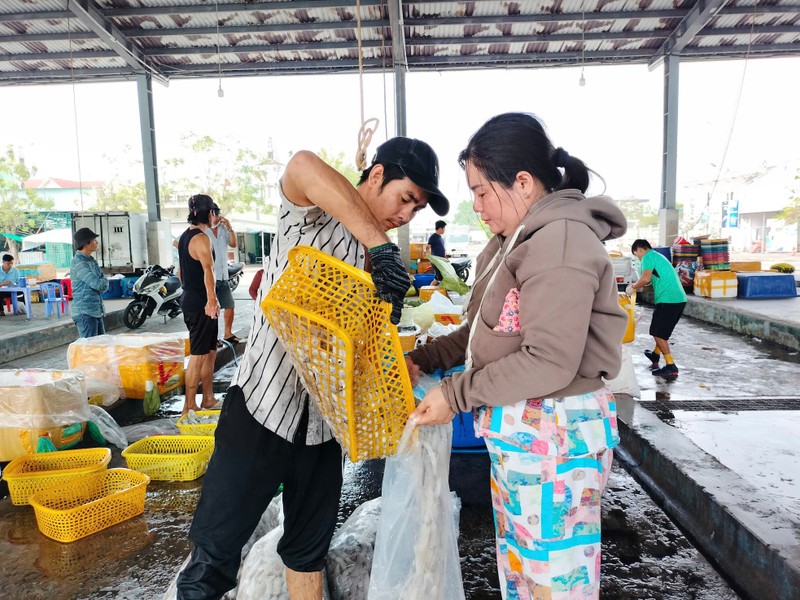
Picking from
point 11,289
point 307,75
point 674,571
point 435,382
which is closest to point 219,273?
point 435,382

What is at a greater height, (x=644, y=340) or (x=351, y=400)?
(x=351, y=400)

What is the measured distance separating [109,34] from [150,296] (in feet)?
16.8

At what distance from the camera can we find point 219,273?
583 cm

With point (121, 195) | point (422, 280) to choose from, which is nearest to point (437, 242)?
point (422, 280)

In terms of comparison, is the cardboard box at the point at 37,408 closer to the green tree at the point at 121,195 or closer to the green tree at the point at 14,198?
the green tree at the point at 14,198

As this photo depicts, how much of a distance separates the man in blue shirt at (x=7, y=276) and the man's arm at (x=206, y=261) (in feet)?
27.2

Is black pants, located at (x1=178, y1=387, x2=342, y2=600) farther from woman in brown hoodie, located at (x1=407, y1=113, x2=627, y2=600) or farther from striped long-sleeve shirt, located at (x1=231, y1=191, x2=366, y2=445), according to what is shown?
woman in brown hoodie, located at (x1=407, y1=113, x2=627, y2=600)

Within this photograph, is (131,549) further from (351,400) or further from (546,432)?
(546,432)

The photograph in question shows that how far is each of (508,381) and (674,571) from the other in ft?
5.71

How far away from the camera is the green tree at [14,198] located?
26.8 metres

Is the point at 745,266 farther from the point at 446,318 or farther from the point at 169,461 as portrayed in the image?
the point at 169,461

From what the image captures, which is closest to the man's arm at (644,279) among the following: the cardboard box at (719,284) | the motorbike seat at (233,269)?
the cardboard box at (719,284)

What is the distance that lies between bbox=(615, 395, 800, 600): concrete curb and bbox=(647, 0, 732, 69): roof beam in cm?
951

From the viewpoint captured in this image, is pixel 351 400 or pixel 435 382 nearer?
pixel 351 400
